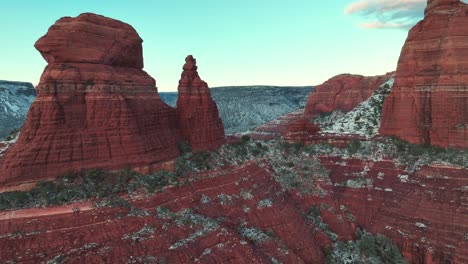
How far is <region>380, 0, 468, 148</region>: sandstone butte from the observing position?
56094 mm

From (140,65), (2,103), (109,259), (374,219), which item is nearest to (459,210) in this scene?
(374,219)

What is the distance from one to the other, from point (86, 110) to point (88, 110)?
246 millimetres

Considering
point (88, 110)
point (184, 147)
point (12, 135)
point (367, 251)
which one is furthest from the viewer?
point (12, 135)

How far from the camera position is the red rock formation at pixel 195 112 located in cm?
5550

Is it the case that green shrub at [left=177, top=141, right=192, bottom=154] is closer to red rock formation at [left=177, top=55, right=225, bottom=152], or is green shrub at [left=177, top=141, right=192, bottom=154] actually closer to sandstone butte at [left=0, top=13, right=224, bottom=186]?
red rock formation at [left=177, top=55, right=225, bottom=152]

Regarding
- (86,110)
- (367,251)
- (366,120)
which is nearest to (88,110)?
(86,110)

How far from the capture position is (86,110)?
42656 mm

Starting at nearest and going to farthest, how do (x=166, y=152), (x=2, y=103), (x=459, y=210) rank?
(x=459, y=210) < (x=166, y=152) < (x=2, y=103)

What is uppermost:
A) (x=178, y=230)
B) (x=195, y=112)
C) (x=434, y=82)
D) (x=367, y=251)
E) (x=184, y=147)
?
(x=434, y=82)

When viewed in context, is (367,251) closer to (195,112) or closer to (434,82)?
(434,82)

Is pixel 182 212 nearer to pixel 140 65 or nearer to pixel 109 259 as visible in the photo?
pixel 109 259

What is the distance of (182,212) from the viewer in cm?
4162

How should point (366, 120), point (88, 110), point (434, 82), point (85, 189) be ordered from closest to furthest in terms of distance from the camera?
point (85, 189) → point (88, 110) → point (434, 82) → point (366, 120)

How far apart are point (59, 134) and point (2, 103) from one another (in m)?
152
